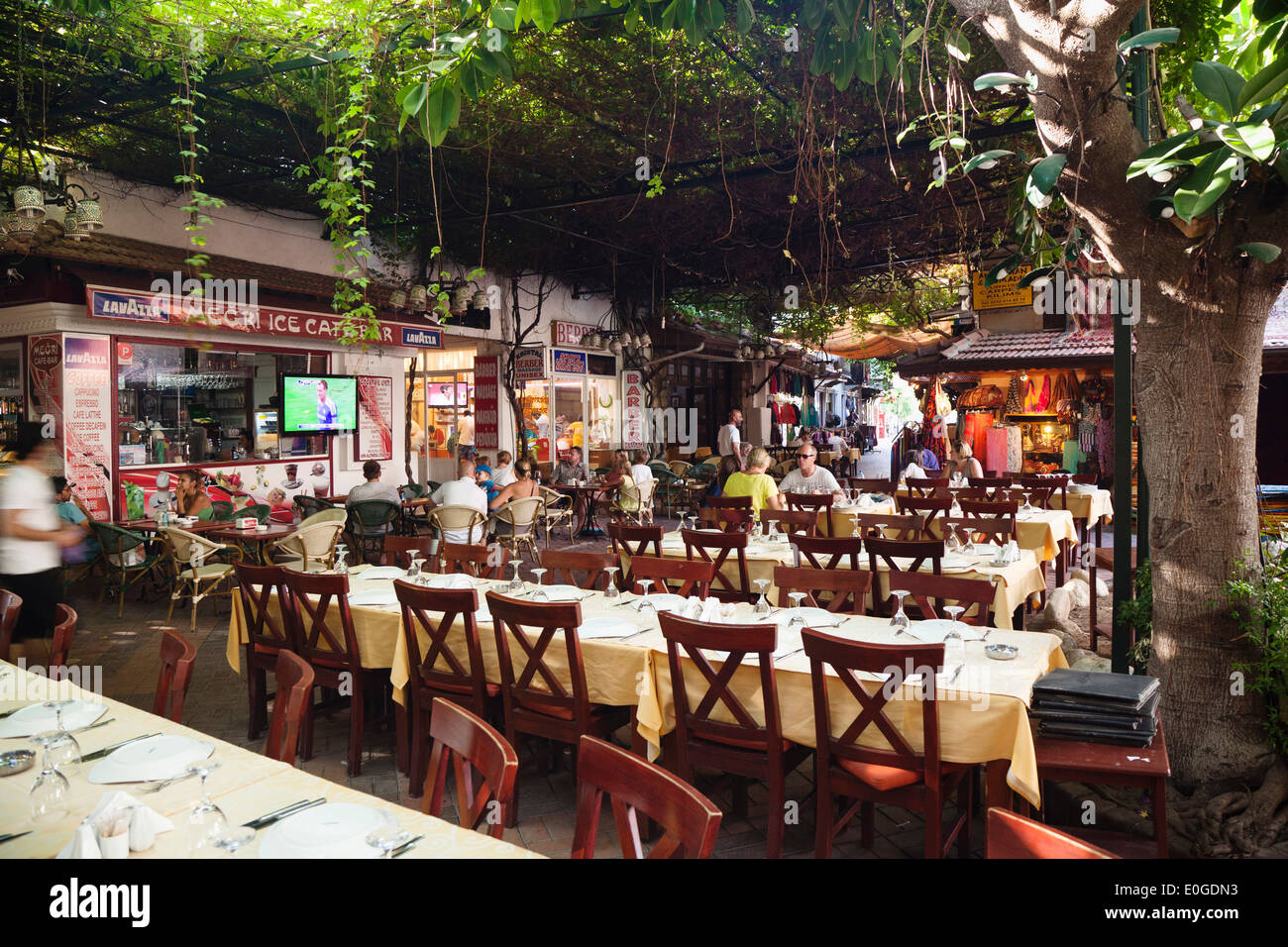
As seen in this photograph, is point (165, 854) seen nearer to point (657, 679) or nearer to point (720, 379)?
point (657, 679)

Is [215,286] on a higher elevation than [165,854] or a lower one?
higher

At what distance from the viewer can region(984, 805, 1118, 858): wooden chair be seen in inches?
55.2

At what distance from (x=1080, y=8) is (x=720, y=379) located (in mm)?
18668

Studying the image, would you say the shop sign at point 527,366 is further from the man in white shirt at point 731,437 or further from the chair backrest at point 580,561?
the chair backrest at point 580,561

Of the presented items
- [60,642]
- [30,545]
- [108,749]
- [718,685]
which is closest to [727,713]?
[718,685]

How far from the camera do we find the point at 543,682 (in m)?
3.78

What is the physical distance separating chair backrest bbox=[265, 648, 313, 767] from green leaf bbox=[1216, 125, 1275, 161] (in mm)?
3041

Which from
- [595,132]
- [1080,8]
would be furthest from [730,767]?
[595,132]

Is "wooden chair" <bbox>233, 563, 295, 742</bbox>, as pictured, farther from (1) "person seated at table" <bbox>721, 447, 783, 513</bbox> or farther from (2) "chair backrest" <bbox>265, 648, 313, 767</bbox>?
(1) "person seated at table" <bbox>721, 447, 783, 513</bbox>

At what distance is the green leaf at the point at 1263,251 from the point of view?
10.2 ft

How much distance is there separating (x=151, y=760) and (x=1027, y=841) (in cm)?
215

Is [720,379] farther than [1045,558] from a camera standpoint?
Yes

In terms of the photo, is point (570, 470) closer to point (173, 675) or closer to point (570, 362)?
point (570, 362)

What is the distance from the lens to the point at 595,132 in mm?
8484
